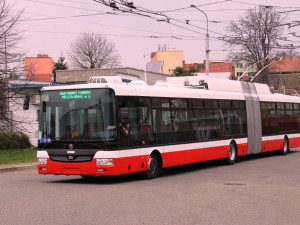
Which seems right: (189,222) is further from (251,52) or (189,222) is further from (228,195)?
(251,52)

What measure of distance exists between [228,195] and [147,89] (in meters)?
4.94

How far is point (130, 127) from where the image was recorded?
14.2 m

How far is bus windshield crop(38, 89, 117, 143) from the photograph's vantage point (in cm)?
1357

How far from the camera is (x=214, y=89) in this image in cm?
2014

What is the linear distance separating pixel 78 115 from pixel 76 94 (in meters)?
0.55

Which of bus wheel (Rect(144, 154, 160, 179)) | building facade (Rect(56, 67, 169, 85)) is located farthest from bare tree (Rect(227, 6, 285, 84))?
bus wheel (Rect(144, 154, 160, 179))

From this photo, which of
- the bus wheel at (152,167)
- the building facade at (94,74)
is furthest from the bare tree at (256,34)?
the bus wheel at (152,167)

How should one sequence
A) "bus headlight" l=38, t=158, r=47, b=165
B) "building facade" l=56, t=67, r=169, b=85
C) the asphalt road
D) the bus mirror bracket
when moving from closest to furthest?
the asphalt road, the bus mirror bracket, "bus headlight" l=38, t=158, r=47, b=165, "building facade" l=56, t=67, r=169, b=85

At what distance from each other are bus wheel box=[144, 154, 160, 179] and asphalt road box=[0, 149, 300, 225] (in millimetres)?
236

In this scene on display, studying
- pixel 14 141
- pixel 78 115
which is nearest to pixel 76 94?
pixel 78 115

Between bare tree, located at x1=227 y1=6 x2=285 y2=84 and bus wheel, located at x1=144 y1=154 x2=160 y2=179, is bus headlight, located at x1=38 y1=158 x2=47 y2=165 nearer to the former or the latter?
bus wheel, located at x1=144 y1=154 x2=160 y2=179

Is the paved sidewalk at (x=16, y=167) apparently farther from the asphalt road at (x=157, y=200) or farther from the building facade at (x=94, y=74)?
the building facade at (x=94, y=74)

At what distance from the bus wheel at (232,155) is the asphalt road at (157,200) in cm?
426

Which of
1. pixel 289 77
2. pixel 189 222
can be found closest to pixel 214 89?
pixel 189 222
